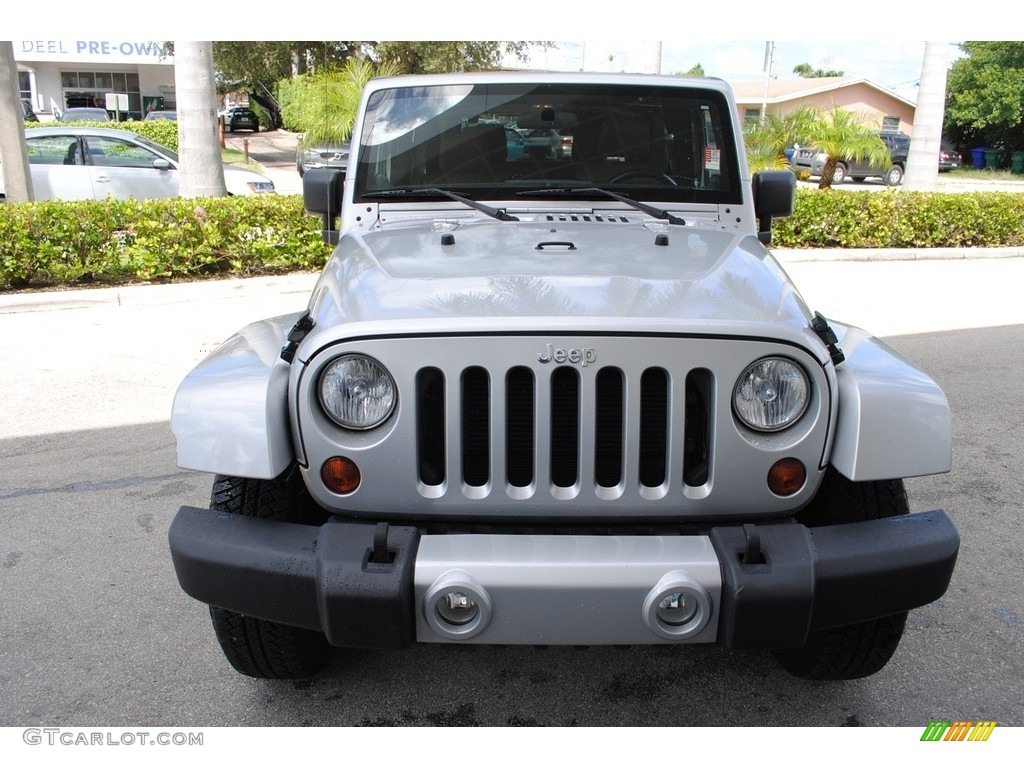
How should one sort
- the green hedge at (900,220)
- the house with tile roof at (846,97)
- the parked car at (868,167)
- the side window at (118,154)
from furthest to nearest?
1. the house with tile roof at (846,97)
2. the parked car at (868,167)
3. the green hedge at (900,220)
4. the side window at (118,154)

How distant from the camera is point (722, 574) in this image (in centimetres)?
213

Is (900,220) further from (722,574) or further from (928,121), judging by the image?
(722,574)

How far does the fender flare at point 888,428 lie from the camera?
230cm

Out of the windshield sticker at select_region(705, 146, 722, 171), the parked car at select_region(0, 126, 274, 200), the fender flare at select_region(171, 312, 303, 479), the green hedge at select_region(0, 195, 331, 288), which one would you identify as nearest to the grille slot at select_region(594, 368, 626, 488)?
the fender flare at select_region(171, 312, 303, 479)

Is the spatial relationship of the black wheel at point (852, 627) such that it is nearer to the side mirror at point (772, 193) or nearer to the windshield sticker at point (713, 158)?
the side mirror at point (772, 193)

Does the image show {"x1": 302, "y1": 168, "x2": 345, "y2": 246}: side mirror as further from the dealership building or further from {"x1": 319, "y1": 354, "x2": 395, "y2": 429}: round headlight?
the dealership building

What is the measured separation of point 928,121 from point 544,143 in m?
12.1

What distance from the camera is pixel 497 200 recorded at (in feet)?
11.6

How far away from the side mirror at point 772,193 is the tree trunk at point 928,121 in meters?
11.3

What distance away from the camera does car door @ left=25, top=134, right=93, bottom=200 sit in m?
11.1

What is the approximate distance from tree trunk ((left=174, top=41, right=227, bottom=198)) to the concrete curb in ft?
22.0

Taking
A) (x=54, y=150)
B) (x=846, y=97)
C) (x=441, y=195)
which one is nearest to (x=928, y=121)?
(x=54, y=150)

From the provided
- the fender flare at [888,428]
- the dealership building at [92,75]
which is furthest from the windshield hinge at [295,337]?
the dealership building at [92,75]
